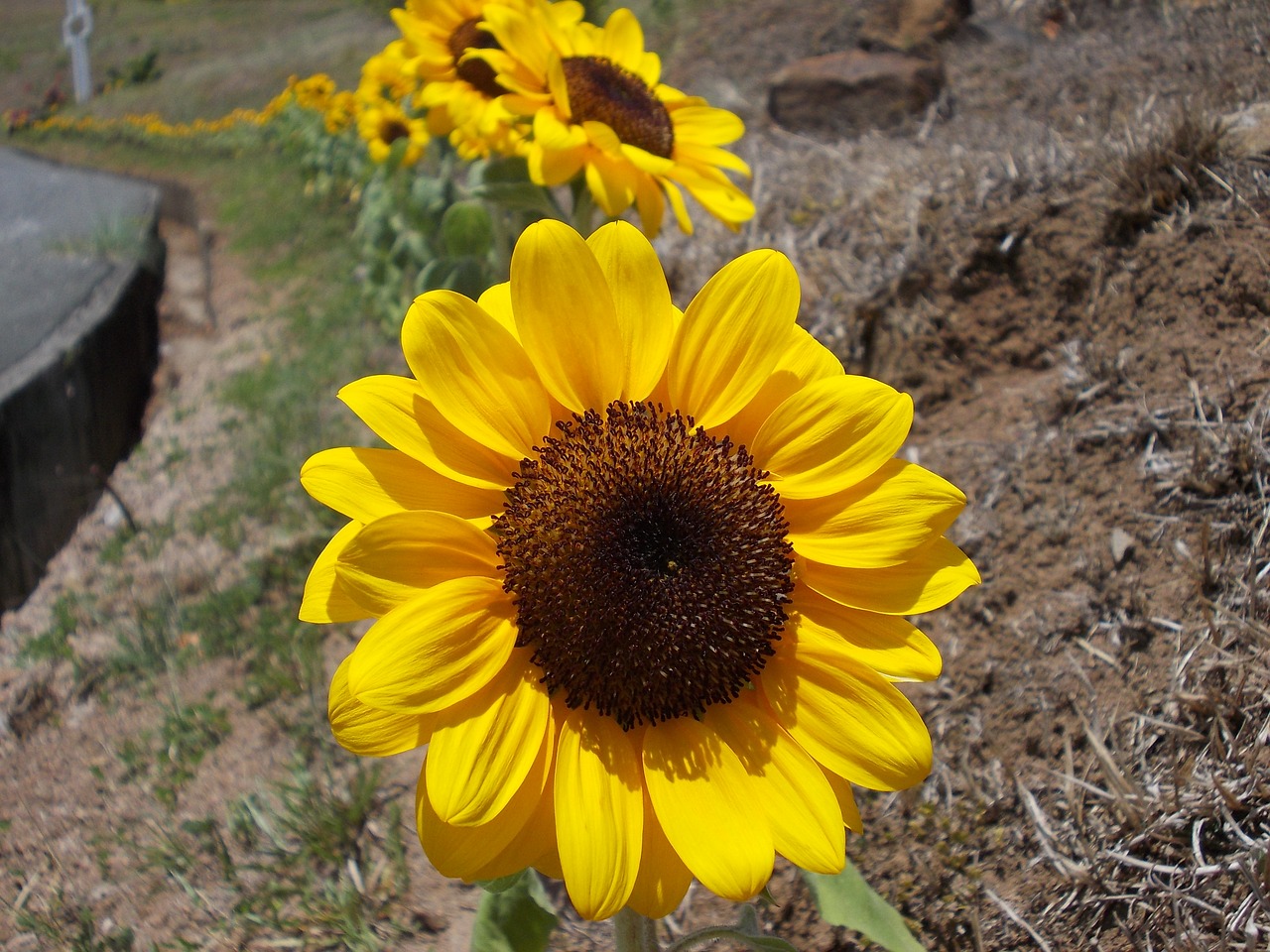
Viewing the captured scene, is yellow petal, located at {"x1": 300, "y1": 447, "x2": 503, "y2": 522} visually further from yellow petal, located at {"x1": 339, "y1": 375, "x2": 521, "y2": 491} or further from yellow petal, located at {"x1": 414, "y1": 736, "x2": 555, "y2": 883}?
yellow petal, located at {"x1": 414, "y1": 736, "x2": 555, "y2": 883}

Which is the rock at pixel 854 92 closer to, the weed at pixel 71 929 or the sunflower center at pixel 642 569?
the sunflower center at pixel 642 569

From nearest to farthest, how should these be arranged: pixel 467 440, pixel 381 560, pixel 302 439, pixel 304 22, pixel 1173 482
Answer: pixel 381 560 < pixel 467 440 < pixel 1173 482 < pixel 302 439 < pixel 304 22

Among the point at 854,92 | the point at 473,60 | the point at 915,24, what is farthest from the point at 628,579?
the point at 915,24

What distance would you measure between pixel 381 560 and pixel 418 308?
0.37 m

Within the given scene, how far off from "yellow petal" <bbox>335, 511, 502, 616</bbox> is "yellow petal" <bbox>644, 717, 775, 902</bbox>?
1.26 feet

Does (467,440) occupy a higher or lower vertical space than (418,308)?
lower

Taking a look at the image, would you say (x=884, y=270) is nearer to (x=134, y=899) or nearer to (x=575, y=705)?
(x=575, y=705)

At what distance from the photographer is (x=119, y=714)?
3074mm

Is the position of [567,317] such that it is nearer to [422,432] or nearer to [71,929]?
[422,432]

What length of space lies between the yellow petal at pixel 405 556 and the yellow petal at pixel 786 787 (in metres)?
0.44

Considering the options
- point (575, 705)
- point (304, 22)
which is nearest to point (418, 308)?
point (575, 705)

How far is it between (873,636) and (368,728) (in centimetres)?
76

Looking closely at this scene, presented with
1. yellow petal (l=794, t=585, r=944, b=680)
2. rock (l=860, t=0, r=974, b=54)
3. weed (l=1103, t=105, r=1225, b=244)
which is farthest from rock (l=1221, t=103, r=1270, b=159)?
rock (l=860, t=0, r=974, b=54)

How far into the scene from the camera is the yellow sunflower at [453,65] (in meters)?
2.57
